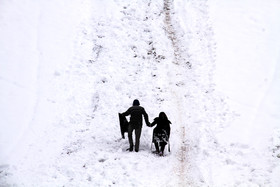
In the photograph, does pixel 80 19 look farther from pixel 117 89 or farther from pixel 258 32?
pixel 258 32

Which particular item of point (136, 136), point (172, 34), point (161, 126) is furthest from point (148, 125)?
point (172, 34)

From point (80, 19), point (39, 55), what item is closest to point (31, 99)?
point (39, 55)

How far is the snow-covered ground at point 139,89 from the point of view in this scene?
1182 centimetres

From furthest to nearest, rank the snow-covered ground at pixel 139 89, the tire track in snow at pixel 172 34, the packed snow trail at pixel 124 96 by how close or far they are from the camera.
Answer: the tire track in snow at pixel 172 34 → the snow-covered ground at pixel 139 89 → the packed snow trail at pixel 124 96

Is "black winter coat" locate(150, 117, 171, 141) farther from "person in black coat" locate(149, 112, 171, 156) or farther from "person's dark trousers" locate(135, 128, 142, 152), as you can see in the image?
"person's dark trousers" locate(135, 128, 142, 152)

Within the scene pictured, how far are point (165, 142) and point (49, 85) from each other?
620cm

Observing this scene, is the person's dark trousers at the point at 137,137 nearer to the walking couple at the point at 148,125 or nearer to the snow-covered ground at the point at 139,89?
the walking couple at the point at 148,125

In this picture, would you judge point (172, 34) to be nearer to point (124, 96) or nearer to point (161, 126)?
point (124, 96)

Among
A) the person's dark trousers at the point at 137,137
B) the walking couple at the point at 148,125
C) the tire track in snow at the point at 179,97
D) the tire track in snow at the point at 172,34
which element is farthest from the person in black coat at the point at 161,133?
the tire track in snow at the point at 172,34

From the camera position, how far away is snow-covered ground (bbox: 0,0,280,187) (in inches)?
465

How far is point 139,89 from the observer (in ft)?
53.0

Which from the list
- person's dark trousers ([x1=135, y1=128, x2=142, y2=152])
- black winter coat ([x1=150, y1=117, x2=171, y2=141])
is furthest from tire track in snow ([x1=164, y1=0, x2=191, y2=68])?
person's dark trousers ([x1=135, y1=128, x2=142, y2=152])

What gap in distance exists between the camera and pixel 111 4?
21516 mm

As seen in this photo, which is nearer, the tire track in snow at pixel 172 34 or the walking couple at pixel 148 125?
the walking couple at pixel 148 125
